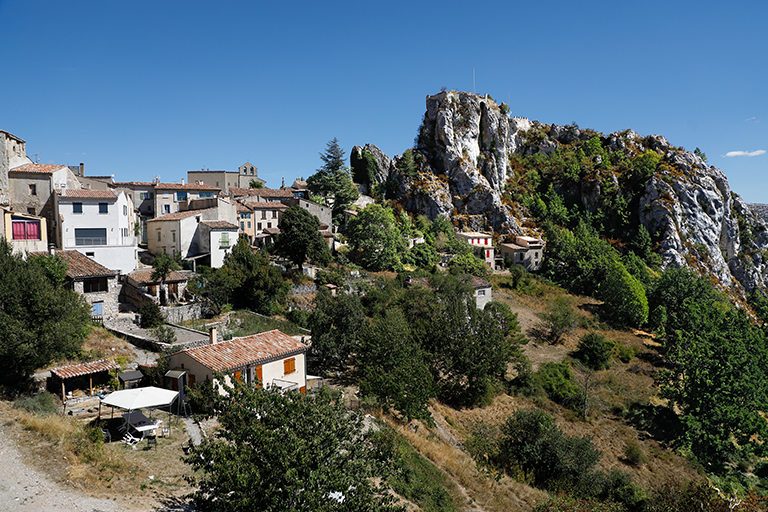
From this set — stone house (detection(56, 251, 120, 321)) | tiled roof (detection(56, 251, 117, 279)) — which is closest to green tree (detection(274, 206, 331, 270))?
stone house (detection(56, 251, 120, 321))

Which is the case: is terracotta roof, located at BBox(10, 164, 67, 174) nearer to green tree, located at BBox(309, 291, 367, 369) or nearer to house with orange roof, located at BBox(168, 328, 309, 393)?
house with orange roof, located at BBox(168, 328, 309, 393)

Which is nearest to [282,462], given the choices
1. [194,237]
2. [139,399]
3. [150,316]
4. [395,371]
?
[139,399]

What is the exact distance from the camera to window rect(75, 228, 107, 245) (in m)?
37.1

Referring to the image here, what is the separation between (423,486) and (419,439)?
4977 millimetres

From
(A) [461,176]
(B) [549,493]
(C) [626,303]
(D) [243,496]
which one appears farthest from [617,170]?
(D) [243,496]

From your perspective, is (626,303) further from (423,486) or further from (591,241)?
(423,486)

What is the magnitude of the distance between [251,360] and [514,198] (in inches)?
2793

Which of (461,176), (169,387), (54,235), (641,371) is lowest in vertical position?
(641,371)

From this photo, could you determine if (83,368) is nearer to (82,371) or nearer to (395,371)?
(82,371)

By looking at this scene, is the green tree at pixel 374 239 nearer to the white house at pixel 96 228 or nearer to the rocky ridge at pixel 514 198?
the rocky ridge at pixel 514 198

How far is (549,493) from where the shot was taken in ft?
73.4

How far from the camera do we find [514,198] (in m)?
84.1

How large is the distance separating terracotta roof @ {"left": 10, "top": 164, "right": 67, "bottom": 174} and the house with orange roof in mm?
Result: 25556

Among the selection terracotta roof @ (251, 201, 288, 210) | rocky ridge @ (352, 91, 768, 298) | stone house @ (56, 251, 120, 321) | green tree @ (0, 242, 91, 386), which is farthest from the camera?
rocky ridge @ (352, 91, 768, 298)
